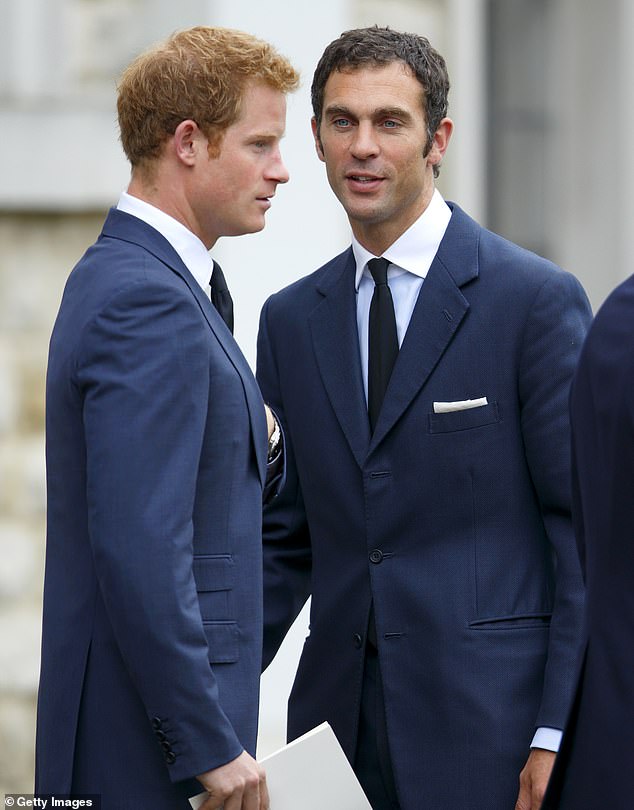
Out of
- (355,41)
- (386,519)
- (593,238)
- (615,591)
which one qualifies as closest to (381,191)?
(355,41)

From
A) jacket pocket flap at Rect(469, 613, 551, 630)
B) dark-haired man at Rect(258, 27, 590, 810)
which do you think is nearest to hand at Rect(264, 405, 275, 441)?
dark-haired man at Rect(258, 27, 590, 810)

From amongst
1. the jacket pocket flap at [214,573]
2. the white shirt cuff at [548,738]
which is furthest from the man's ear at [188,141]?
the white shirt cuff at [548,738]

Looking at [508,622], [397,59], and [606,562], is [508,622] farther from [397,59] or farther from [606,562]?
[397,59]

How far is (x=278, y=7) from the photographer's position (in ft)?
15.1

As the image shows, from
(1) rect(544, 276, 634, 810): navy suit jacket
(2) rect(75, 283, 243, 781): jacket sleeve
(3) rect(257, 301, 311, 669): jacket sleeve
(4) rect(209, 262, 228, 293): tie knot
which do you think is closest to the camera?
(1) rect(544, 276, 634, 810): navy suit jacket

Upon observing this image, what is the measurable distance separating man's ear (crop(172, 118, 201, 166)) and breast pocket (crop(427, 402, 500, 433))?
620 mm

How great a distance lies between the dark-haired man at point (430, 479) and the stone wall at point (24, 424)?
1690mm

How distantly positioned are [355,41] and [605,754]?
4.61ft

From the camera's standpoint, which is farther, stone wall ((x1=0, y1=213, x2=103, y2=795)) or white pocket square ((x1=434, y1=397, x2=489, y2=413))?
stone wall ((x1=0, y1=213, x2=103, y2=795))

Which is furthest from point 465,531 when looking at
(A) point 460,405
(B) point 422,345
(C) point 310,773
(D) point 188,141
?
(D) point 188,141

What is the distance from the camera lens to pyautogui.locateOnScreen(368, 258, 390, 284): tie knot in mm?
2914

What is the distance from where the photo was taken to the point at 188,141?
99.2 inches

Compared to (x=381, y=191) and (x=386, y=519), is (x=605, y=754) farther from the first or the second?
(x=381, y=191)

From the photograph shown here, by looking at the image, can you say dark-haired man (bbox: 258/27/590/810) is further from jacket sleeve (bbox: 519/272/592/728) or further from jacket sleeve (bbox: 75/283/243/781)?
jacket sleeve (bbox: 75/283/243/781)
